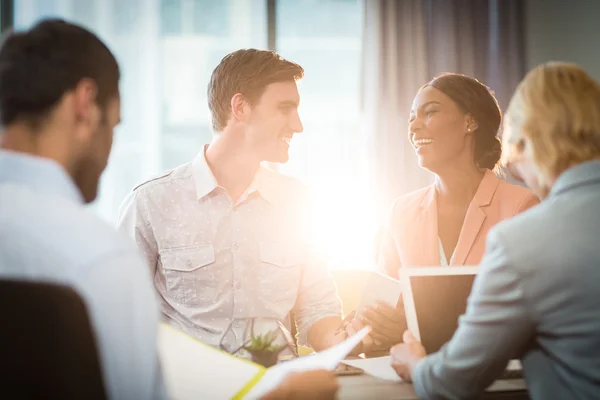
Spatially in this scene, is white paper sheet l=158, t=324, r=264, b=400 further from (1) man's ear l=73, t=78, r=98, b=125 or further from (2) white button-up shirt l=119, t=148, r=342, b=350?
(2) white button-up shirt l=119, t=148, r=342, b=350

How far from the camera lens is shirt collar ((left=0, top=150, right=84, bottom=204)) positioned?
2.74 ft

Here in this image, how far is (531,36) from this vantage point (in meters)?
4.11

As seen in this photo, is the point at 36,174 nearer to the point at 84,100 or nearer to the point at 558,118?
the point at 84,100

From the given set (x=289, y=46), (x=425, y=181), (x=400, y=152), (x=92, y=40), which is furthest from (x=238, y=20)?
(x=92, y=40)

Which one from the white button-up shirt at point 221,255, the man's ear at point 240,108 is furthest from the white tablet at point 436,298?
the man's ear at point 240,108

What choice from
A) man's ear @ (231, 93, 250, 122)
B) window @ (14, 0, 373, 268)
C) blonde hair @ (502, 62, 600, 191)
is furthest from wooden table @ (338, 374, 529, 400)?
window @ (14, 0, 373, 268)

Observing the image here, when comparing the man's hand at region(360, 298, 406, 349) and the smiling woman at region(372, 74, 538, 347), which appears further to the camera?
the smiling woman at region(372, 74, 538, 347)

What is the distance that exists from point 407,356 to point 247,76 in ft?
3.84

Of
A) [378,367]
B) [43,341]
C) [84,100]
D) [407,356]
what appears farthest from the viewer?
[378,367]

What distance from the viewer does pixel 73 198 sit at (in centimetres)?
85

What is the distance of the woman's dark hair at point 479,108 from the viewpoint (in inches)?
87.7

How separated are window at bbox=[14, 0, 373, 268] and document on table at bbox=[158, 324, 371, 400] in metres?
2.67

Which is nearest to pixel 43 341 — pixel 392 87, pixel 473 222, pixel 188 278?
pixel 188 278

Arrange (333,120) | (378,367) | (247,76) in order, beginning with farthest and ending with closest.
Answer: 1. (333,120)
2. (247,76)
3. (378,367)
